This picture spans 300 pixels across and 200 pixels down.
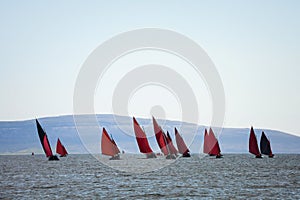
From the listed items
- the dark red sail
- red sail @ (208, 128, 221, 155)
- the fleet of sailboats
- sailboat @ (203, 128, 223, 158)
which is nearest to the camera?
the dark red sail

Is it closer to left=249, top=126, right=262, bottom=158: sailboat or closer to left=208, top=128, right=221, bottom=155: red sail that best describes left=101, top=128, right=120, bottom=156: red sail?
left=208, top=128, right=221, bottom=155: red sail

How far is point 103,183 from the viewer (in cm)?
7056

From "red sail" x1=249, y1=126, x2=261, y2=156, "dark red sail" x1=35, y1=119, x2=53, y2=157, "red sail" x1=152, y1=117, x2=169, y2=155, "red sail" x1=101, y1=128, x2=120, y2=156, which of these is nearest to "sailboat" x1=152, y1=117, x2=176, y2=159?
"red sail" x1=152, y1=117, x2=169, y2=155

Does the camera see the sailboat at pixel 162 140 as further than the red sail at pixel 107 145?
No

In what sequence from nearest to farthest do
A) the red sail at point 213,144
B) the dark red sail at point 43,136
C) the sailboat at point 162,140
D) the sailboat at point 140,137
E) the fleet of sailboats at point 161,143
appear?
the dark red sail at point 43,136
the sailboat at point 140,137
the fleet of sailboats at point 161,143
the sailboat at point 162,140
the red sail at point 213,144

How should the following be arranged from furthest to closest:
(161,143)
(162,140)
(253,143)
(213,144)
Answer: (213,144) < (253,143) < (161,143) < (162,140)

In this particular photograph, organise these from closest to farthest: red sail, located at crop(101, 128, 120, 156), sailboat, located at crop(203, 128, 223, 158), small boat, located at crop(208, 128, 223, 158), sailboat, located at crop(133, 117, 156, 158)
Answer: sailboat, located at crop(133, 117, 156, 158), red sail, located at crop(101, 128, 120, 156), small boat, located at crop(208, 128, 223, 158), sailboat, located at crop(203, 128, 223, 158)

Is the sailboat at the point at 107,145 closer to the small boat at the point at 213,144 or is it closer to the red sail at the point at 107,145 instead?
the red sail at the point at 107,145

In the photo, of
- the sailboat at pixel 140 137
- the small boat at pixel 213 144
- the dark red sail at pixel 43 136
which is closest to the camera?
the dark red sail at pixel 43 136

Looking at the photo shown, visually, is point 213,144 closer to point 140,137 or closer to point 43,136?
point 140,137

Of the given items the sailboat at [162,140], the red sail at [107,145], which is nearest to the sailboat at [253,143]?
the sailboat at [162,140]

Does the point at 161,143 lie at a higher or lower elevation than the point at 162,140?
lower

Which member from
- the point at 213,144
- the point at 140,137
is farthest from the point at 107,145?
the point at 213,144

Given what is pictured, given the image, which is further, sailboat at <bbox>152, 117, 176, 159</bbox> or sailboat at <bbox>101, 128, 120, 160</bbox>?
sailboat at <bbox>101, 128, 120, 160</bbox>
